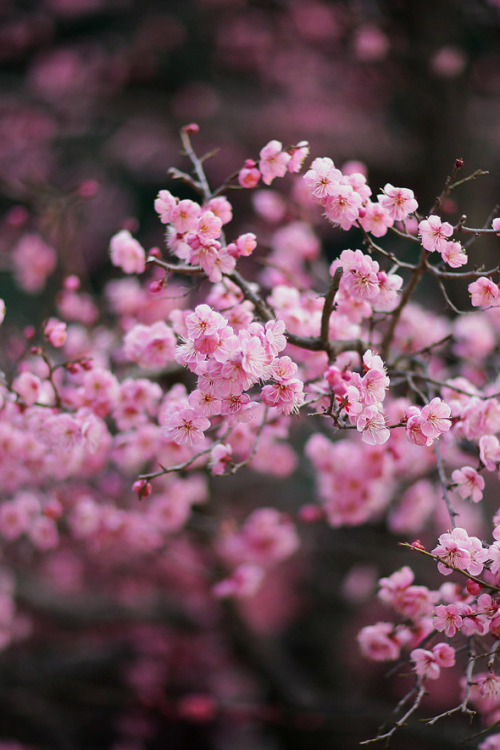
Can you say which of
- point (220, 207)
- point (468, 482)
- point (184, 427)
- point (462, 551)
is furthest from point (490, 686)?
point (220, 207)

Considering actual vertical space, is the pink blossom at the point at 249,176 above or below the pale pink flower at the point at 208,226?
above

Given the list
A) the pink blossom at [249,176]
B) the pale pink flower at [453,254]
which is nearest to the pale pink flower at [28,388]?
the pink blossom at [249,176]

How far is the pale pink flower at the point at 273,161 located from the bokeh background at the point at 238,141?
59 centimetres

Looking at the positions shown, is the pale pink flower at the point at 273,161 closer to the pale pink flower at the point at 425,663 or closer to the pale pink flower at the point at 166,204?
the pale pink flower at the point at 166,204

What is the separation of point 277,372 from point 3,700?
3.46 meters

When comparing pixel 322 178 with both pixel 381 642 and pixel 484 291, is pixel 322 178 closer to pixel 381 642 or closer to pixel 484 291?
pixel 484 291

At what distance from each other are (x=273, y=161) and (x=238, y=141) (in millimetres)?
5175

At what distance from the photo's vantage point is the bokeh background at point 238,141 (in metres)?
3.74

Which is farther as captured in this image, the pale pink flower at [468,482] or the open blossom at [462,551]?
the pale pink flower at [468,482]

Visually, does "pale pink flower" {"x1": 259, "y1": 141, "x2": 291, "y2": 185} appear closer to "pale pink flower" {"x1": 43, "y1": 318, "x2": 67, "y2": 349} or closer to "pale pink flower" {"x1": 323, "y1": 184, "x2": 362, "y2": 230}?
"pale pink flower" {"x1": 323, "y1": 184, "x2": 362, "y2": 230}

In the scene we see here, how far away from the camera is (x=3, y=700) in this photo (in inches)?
147

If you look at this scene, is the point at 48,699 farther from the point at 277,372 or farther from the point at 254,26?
the point at 254,26

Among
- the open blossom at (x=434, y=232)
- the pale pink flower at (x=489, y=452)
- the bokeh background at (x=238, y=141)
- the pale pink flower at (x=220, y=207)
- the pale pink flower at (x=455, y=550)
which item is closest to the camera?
the pale pink flower at (x=455, y=550)

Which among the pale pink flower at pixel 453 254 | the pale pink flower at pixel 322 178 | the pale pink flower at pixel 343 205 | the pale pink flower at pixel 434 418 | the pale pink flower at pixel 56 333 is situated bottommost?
the pale pink flower at pixel 56 333
